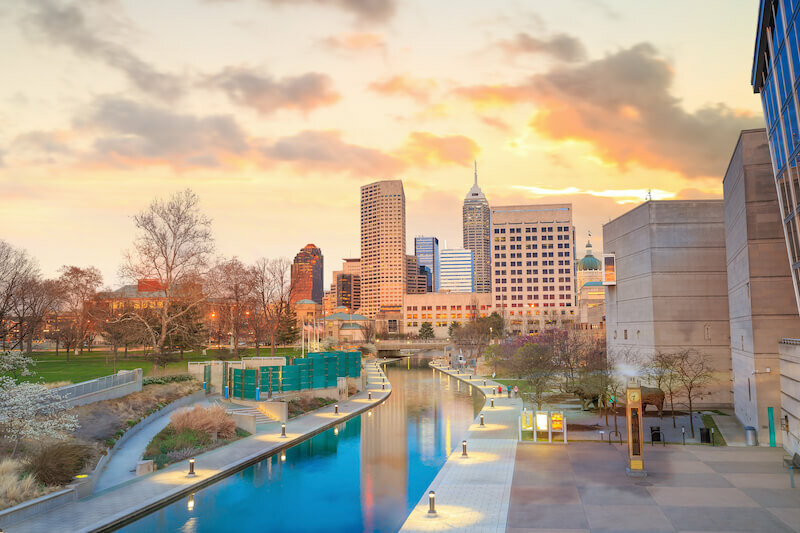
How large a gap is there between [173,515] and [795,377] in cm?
2646

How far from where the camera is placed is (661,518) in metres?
17.9

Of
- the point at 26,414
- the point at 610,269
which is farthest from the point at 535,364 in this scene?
the point at 26,414

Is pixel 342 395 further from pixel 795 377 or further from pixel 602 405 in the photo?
pixel 795 377

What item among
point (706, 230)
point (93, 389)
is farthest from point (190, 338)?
point (706, 230)

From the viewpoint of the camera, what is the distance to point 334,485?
25297mm

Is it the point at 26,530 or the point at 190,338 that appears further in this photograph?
the point at 190,338

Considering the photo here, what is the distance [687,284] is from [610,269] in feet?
30.4

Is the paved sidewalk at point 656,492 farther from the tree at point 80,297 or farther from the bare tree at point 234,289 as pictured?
the tree at point 80,297

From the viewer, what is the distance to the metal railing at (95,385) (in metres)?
28.4

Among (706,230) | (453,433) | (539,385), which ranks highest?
(706,230)

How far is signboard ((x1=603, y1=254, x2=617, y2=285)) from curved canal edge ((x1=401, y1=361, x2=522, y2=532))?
24.5 m

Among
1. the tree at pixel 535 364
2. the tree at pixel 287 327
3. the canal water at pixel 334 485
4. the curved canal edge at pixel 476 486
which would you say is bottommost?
the canal water at pixel 334 485

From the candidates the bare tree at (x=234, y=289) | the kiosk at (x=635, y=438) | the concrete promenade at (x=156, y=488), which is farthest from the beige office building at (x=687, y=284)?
the bare tree at (x=234, y=289)

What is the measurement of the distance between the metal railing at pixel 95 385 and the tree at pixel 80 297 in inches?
1585
